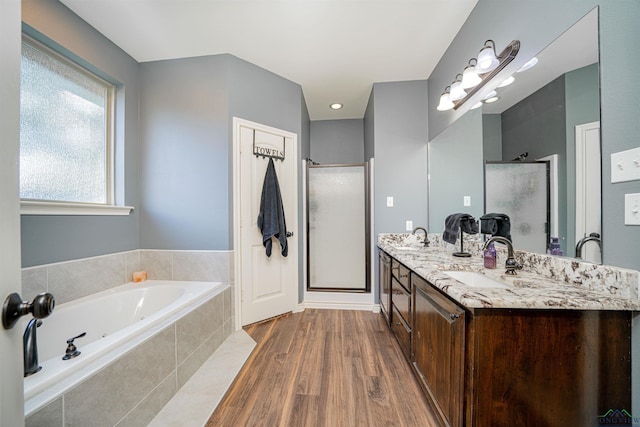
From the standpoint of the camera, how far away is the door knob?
500mm

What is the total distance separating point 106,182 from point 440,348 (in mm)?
2796

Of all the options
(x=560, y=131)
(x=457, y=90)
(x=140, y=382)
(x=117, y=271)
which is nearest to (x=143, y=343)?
(x=140, y=382)

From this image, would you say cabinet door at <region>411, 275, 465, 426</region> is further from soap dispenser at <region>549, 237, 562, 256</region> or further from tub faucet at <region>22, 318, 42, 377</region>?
tub faucet at <region>22, 318, 42, 377</region>

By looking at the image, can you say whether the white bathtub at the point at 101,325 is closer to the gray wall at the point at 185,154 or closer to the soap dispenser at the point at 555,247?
the gray wall at the point at 185,154

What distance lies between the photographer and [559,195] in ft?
3.77

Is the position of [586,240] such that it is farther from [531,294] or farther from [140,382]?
[140,382]

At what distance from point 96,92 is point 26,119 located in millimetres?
670

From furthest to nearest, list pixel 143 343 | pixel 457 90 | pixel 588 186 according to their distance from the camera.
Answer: pixel 457 90 → pixel 143 343 → pixel 588 186

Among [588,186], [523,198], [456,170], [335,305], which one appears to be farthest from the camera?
[335,305]

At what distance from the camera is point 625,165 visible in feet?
2.82

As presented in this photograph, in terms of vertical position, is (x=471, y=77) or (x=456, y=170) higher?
(x=471, y=77)

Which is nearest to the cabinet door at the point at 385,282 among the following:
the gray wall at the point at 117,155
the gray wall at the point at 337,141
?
the gray wall at the point at 337,141

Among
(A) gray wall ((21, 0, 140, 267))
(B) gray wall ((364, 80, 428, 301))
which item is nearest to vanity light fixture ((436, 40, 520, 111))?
(B) gray wall ((364, 80, 428, 301))

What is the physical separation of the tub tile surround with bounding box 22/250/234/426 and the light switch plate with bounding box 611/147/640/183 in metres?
2.20
